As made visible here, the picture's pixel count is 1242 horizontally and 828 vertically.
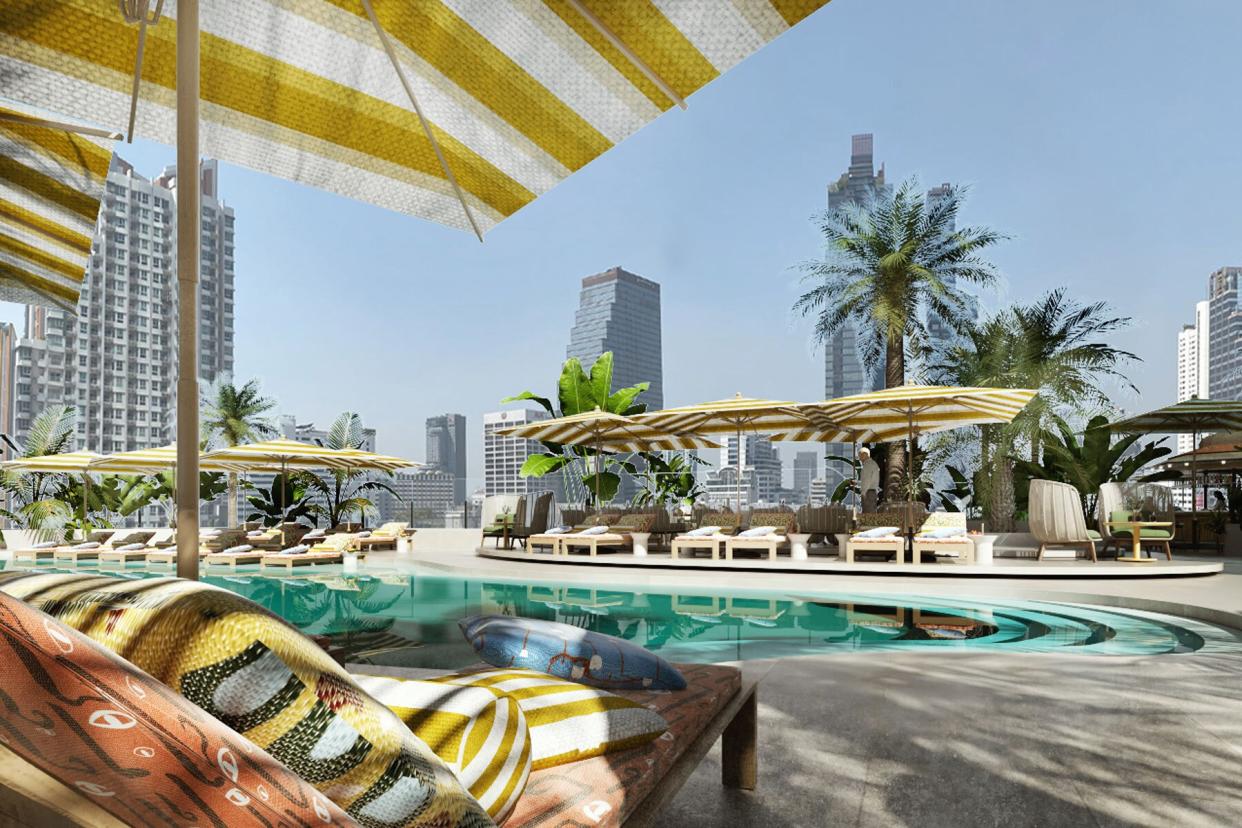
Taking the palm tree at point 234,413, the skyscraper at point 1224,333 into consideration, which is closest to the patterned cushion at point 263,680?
the palm tree at point 234,413

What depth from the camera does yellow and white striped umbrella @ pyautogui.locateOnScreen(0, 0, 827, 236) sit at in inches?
96.3

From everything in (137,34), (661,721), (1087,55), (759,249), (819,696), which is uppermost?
(1087,55)

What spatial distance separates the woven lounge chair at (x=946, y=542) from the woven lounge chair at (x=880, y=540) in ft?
0.74

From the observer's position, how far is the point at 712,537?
11422 mm

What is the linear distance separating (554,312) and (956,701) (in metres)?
102

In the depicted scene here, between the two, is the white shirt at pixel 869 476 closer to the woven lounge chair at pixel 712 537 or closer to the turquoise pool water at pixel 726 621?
the woven lounge chair at pixel 712 537

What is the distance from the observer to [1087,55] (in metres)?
70.9

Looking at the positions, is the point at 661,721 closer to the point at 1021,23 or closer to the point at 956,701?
the point at 956,701

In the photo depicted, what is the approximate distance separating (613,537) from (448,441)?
124794 mm

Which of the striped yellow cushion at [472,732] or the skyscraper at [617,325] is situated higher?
the skyscraper at [617,325]

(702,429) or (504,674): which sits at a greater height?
(702,429)

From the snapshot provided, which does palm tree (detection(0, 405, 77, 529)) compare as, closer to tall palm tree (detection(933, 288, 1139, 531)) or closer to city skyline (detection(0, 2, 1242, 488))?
tall palm tree (detection(933, 288, 1139, 531))

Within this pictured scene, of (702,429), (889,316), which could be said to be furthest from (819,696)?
(889,316)

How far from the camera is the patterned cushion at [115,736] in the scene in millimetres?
596
